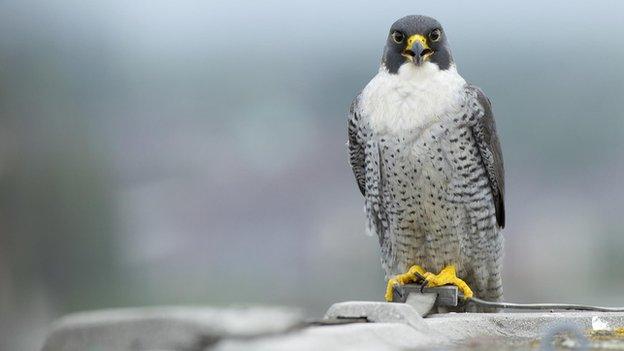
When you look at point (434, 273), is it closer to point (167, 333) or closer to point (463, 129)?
point (463, 129)

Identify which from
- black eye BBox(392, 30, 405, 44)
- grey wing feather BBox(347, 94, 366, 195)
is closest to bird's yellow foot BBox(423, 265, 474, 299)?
grey wing feather BBox(347, 94, 366, 195)

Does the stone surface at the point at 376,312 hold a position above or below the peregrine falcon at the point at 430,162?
below

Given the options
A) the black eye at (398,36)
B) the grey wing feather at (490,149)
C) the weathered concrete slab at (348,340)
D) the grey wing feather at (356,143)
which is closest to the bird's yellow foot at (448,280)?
the grey wing feather at (490,149)

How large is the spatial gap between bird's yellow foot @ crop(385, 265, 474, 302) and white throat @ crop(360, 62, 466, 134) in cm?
56

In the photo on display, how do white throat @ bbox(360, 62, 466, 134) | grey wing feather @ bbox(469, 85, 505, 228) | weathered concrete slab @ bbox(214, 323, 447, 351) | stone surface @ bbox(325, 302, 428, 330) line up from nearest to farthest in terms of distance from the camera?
weathered concrete slab @ bbox(214, 323, 447, 351)
stone surface @ bbox(325, 302, 428, 330)
white throat @ bbox(360, 62, 466, 134)
grey wing feather @ bbox(469, 85, 505, 228)

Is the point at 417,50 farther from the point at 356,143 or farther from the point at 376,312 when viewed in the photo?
the point at 376,312

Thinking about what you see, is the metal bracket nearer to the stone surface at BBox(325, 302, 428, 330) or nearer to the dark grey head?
the dark grey head

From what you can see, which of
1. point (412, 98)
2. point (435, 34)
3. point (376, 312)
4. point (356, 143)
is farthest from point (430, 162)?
point (376, 312)

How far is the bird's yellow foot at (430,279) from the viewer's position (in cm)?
426

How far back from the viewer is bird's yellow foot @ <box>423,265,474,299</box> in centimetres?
427

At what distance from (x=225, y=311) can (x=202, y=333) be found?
0.29ft

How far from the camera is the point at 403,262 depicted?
4684mm

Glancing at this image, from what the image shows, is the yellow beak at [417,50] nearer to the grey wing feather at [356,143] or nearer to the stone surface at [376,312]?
the grey wing feather at [356,143]

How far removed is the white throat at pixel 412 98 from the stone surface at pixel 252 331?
148 centimetres
